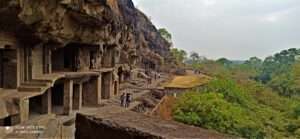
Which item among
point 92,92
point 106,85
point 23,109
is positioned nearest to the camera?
point 23,109

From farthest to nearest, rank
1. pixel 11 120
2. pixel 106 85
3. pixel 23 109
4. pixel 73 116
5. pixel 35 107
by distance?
pixel 106 85 < pixel 35 107 < pixel 73 116 < pixel 23 109 < pixel 11 120

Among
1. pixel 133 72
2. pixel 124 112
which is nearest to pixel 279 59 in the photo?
pixel 133 72

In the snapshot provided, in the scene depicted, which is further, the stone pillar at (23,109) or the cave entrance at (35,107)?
the cave entrance at (35,107)

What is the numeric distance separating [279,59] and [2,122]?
3985 inches

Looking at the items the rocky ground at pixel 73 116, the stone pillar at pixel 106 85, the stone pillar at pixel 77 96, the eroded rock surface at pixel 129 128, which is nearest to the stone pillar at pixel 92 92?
the rocky ground at pixel 73 116

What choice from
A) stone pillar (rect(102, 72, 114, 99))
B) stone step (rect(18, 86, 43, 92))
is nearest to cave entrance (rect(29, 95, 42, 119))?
stone step (rect(18, 86, 43, 92))

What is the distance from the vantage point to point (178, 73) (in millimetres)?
60188

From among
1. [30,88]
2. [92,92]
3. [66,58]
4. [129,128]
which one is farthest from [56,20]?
[129,128]

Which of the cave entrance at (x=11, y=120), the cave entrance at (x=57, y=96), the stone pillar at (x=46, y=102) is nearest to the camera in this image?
the cave entrance at (x=11, y=120)

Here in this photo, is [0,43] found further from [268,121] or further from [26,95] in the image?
[268,121]

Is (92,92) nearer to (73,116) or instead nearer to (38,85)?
(73,116)

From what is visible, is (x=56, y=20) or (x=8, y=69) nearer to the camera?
(x=56, y=20)

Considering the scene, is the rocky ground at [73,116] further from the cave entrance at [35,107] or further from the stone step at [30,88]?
the stone step at [30,88]

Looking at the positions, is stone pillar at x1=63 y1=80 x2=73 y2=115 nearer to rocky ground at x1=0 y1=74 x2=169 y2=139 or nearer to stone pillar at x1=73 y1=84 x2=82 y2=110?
rocky ground at x1=0 y1=74 x2=169 y2=139
